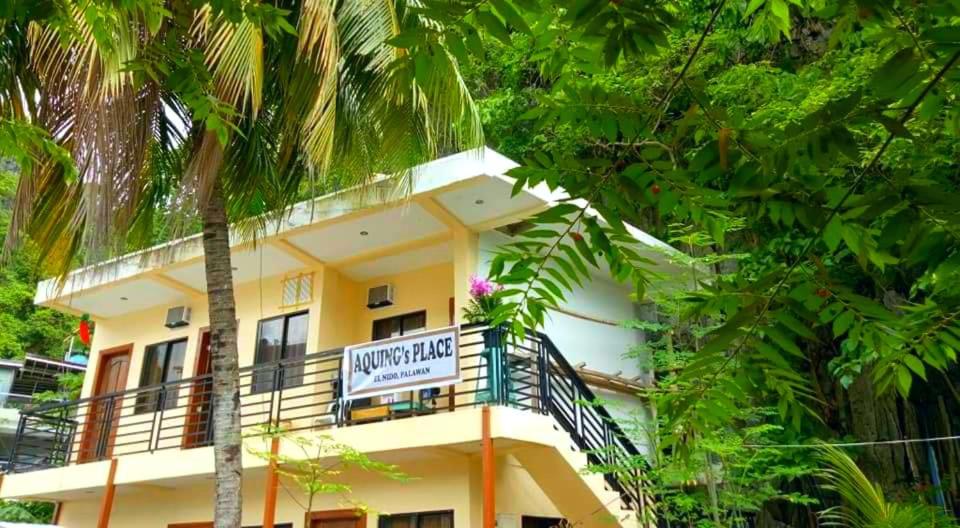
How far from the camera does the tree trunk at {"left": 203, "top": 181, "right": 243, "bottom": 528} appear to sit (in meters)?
5.00

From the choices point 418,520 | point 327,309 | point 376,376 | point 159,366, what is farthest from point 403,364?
point 159,366

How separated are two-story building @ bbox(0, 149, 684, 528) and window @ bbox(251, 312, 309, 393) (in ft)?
0.08

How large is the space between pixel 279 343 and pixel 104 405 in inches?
139

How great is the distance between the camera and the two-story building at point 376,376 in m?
7.22

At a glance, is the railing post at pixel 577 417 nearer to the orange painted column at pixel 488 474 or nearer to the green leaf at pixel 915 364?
the orange painted column at pixel 488 474

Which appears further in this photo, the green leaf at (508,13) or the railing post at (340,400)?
the railing post at (340,400)

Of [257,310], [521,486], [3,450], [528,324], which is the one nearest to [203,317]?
[257,310]

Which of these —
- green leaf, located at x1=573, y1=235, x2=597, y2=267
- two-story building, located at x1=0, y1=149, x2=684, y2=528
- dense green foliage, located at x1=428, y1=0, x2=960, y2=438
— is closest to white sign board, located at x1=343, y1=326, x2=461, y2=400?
two-story building, located at x1=0, y1=149, x2=684, y2=528

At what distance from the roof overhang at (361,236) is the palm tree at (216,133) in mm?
496

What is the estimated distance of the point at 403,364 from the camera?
23.9ft

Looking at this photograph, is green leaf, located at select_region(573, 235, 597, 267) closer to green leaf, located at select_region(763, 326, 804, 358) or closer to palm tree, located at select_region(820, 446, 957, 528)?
green leaf, located at select_region(763, 326, 804, 358)

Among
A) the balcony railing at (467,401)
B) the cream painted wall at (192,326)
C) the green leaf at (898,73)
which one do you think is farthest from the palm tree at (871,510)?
the cream painted wall at (192,326)

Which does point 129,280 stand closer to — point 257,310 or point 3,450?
point 257,310

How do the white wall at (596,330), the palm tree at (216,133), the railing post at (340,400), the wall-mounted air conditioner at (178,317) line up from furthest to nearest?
the wall-mounted air conditioner at (178,317) < the white wall at (596,330) < the railing post at (340,400) < the palm tree at (216,133)
